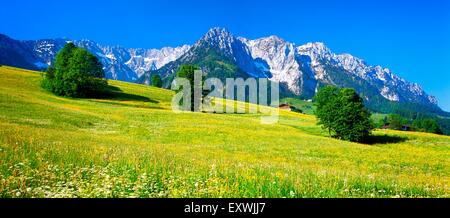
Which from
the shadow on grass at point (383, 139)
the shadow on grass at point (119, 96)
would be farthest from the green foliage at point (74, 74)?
the shadow on grass at point (383, 139)

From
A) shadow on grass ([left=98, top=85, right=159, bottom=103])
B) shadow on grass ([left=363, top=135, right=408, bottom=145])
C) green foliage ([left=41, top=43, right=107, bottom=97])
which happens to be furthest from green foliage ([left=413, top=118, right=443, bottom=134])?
green foliage ([left=41, top=43, right=107, bottom=97])

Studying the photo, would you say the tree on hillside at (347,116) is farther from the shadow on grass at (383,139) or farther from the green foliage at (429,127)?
the green foliage at (429,127)

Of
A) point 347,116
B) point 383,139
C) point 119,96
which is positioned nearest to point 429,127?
point 383,139

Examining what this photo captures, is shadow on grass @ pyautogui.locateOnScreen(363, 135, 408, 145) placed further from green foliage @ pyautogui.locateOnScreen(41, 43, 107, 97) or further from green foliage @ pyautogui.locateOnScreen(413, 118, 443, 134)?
green foliage @ pyautogui.locateOnScreen(413, 118, 443, 134)

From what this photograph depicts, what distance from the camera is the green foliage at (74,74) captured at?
76.9 metres

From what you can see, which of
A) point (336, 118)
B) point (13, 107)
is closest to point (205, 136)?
point (13, 107)

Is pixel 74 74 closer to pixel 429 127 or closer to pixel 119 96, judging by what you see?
pixel 119 96

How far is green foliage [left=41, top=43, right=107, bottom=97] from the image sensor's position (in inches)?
3029

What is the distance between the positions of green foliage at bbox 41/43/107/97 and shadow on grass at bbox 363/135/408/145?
58736 mm

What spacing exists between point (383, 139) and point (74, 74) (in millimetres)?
62376

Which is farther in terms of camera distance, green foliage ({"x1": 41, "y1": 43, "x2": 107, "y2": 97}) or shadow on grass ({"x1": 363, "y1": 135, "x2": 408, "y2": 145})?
green foliage ({"x1": 41, "y1": 43, "x2": 107, "y2": 97})

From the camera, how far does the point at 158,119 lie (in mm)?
54656
